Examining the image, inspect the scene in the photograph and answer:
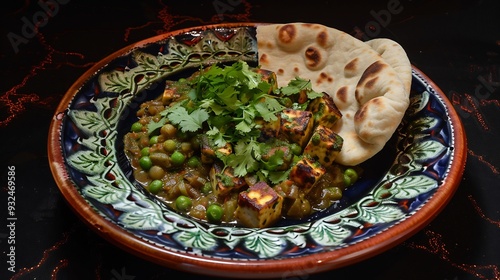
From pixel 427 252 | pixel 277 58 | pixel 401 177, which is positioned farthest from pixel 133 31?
pixel 427 252

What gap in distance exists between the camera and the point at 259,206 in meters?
2.87

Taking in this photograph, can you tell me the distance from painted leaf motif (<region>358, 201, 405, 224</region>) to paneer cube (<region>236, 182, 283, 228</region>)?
1.57 feet

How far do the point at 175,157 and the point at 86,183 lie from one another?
598 millimetres

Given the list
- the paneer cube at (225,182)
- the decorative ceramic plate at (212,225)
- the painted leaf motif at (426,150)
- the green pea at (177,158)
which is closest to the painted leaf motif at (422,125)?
the decorative ceramic plate at (212,225)

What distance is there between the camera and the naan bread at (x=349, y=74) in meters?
3.34

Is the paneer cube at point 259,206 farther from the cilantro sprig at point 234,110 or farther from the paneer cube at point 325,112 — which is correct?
the paneer cube at point 325,112

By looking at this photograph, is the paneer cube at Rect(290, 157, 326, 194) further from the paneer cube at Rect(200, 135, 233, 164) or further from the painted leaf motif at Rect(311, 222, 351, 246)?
the paneer cube at Rect(200, 135, 233, 164)

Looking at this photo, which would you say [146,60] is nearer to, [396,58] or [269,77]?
[269,77]

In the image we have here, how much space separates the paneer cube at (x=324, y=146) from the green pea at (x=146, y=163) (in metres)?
1.03

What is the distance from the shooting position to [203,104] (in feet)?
11.5

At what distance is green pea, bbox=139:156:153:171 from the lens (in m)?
3.42

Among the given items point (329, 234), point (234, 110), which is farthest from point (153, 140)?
point (329, 234)

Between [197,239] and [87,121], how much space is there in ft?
4.64

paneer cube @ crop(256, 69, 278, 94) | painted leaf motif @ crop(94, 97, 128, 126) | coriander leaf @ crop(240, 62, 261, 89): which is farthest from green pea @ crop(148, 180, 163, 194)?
paneer cube @ crop(256, 69, 278, 94)
